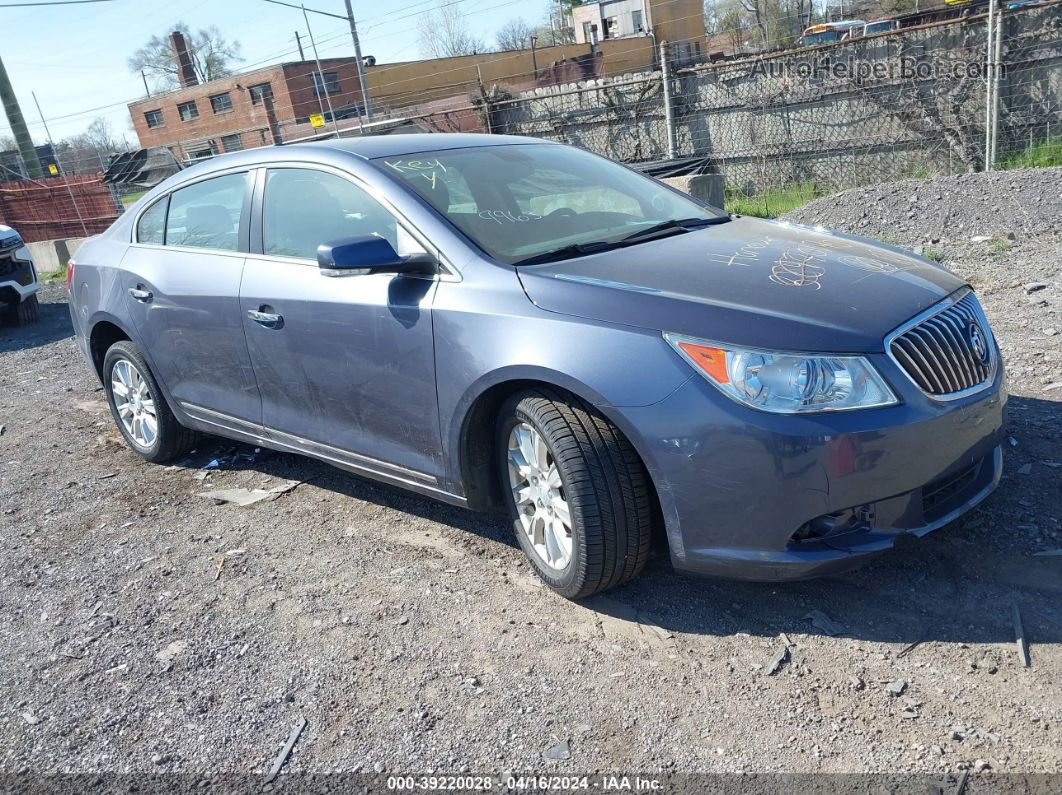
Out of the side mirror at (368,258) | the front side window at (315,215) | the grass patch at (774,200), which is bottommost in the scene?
the grass patch at (774,200)

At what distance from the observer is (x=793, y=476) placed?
2648 millimetres

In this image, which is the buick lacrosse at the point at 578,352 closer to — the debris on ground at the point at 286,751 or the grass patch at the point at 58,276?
the debris on ground at the point at 286,751

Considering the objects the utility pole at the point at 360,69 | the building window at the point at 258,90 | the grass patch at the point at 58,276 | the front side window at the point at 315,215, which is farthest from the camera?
the building window at the point at 258,90

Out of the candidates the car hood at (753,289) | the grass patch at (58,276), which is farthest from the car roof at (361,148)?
the grass patch at (58,276)

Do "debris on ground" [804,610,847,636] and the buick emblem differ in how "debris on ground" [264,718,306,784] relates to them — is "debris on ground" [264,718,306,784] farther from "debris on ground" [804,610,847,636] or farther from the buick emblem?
the buick emblem

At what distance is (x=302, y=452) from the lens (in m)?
4.13

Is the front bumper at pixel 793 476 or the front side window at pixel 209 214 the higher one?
the front side window at pixel 209 214

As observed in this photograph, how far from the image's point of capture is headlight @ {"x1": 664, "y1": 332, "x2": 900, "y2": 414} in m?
2.67

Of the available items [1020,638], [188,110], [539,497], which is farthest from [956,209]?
[188,110]

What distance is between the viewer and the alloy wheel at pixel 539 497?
3.14 m

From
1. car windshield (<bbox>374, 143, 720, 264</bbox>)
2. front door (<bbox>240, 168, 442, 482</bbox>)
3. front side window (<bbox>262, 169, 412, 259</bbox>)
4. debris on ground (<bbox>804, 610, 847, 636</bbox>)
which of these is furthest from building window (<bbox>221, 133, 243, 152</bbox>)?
debris on ground (<bbox>804, 610, 847, 636</bbox>)

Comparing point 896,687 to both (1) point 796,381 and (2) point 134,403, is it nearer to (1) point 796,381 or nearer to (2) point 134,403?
(1) point 796,381

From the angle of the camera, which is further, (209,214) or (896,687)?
(209,214)

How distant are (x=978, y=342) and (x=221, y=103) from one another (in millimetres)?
48277
